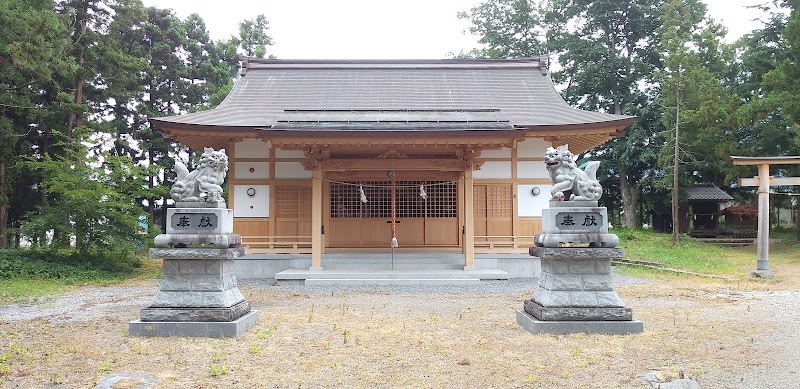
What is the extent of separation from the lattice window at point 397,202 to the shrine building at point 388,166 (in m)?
0.03

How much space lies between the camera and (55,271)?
13.0 metres

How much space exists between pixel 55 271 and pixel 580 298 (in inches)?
484

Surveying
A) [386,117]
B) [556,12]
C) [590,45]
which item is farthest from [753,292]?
[556,12]

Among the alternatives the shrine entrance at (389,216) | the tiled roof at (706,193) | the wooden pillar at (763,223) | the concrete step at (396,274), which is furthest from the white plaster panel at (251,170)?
the tiled roof at (706,193)

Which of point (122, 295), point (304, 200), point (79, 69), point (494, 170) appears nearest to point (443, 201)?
point (494, 170)

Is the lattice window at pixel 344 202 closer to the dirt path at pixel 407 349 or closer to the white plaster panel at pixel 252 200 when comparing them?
the white plaster panel at pixel 252 200

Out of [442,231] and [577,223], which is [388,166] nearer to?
[442,231]

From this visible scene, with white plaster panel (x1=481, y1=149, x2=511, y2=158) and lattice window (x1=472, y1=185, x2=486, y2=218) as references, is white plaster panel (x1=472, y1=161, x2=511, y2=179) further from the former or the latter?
lattice window (x1=472, y1=185, x2=486, y2=218)

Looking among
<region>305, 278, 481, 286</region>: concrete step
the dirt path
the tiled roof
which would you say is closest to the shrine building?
<region>305, 278, 481, 286</region>: concrete step

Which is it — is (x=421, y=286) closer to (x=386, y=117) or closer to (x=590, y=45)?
(x=386, y=117)

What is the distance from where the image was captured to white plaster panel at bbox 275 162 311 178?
552 inches

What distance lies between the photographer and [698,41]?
23.6m

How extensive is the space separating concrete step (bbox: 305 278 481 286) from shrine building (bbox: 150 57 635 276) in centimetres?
90

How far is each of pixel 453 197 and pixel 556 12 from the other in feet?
66.4
